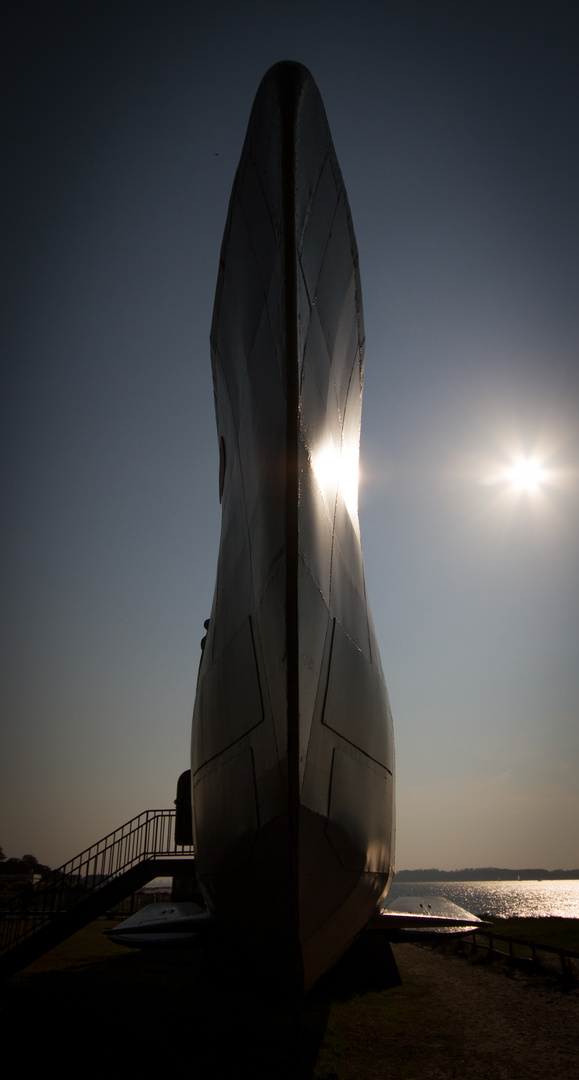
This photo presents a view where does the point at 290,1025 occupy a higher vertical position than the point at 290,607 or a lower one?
lower

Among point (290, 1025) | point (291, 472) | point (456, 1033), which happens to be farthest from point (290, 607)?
point (456, 1033)

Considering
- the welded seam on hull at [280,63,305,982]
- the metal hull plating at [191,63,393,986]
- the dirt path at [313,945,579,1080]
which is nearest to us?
the welded seam on hull at [280,63,305,982]

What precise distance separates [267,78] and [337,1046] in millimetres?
8734

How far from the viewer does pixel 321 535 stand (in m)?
3.56

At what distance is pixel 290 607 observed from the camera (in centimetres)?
290

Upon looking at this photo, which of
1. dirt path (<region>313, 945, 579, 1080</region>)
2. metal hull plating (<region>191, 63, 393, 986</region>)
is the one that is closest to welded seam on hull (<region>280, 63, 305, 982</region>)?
metal hull plating (<region>191, 63, 393, 986</region>)

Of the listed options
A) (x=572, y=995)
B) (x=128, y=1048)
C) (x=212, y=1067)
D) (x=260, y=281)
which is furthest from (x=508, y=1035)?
(x=260, y=281)

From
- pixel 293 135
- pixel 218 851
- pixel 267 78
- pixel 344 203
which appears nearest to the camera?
pixel 218 851

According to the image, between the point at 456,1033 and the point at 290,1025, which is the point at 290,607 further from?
the point at 456,1033

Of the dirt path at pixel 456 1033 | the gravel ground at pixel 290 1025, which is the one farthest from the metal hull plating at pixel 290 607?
the dirt path at pixel 456 1033

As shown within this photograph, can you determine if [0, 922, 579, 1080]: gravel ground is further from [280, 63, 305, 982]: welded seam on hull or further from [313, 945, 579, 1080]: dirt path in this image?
[280, 63, 305, 982]: welded seam on hull

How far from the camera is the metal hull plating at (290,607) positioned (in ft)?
9.43

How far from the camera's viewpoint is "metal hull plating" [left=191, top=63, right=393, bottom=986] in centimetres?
287

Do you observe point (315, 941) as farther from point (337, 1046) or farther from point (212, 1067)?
point (337, 1046)
